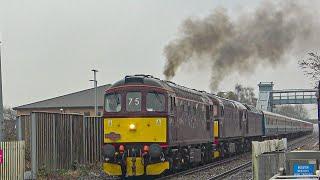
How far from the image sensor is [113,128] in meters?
19.2

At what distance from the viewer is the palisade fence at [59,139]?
18.6 metres

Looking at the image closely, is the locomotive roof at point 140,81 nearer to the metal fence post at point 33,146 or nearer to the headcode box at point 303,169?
the metal fence post at point 33,146

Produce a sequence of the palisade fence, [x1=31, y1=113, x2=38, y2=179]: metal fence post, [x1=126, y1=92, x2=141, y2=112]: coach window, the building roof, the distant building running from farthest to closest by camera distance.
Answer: the building roof, the distant building, [x1=126, y1=92, x2=141, y2=112]: coach window, the palisade fence, [x1=31, y1=113, x2=38, y2=179]: metal fence post

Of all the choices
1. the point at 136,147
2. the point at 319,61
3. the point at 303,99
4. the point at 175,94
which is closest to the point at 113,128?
the point at 136,147

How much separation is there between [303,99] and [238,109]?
3718 inches

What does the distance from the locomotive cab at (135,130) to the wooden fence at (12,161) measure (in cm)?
286

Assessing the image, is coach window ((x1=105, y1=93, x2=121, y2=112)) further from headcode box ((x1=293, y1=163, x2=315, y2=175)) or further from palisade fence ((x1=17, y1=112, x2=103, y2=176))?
headcode box ((x1=293, y1=163, x2=315, y2=175))

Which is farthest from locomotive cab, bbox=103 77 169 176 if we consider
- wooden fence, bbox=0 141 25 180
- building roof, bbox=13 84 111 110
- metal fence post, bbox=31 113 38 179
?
building roof, bbox=13 84 111 110

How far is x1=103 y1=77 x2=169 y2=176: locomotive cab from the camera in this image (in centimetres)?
1872

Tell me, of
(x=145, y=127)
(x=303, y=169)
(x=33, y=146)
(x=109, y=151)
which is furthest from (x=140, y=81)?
(x=303, y=169)

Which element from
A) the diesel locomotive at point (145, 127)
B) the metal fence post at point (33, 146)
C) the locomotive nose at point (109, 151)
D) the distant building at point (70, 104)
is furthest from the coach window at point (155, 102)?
the distant building at point (70, 104)

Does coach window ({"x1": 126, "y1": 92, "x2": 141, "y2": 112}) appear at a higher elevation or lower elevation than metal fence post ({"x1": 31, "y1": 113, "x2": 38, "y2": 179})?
higher

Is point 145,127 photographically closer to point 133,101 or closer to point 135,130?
point 135,130

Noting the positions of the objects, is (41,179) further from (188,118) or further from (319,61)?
(319,61)
